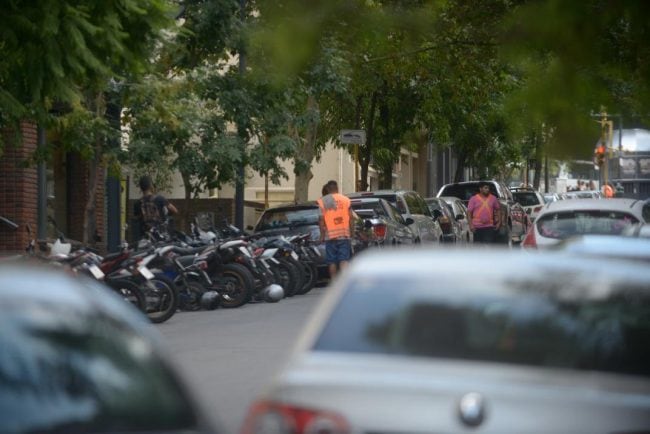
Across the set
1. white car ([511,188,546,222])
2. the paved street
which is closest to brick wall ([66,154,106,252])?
the paved street

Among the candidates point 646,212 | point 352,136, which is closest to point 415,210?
point 352,136

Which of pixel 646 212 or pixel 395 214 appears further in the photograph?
pixel 395 214

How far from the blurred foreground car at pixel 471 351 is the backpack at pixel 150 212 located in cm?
1588

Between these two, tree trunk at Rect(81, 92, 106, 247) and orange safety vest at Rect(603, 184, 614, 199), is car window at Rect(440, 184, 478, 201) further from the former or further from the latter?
tree trunk at Rect(81, 92, 106, 247)

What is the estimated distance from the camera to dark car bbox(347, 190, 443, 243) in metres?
29.2

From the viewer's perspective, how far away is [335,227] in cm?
2291

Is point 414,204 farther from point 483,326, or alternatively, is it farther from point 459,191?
point 483,326

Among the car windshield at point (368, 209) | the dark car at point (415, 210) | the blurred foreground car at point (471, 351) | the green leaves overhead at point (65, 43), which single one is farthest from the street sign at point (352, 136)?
the blurred foreground car at point (471, 351)

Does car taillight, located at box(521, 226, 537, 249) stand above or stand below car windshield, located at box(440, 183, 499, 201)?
below

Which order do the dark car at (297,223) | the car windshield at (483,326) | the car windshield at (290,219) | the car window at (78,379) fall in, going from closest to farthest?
the car window at (78,379) < the car windshield at (483,326) < the dark car at (297,223) < the car windshield at (290,219)

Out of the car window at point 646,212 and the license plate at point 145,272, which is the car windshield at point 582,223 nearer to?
the car window at point 646,212

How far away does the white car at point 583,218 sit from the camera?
19656 mm

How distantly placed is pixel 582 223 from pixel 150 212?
253 inches

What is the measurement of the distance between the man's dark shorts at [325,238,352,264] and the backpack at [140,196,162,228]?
102 inches
